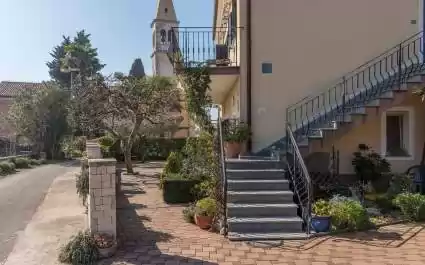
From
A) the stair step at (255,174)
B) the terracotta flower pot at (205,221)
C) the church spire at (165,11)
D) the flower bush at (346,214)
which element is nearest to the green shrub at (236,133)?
the stair step at (255,174)

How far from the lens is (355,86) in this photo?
11.6 metres

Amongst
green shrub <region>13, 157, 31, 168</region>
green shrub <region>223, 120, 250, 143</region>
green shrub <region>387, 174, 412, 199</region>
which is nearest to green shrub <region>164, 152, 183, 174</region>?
green shrub <region>223, 120, 250, 143</region>

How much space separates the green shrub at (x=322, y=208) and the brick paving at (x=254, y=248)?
0.56 meters

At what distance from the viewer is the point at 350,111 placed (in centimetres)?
1063

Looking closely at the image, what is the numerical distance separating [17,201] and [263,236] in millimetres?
8025

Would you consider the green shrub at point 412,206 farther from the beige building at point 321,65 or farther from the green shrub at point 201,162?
the green shrub at point 201,162

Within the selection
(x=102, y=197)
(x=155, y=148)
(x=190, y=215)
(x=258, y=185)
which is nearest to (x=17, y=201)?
(x=190, y=215)

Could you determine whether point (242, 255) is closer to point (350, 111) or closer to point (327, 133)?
point (327, 133)

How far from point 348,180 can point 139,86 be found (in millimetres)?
8770

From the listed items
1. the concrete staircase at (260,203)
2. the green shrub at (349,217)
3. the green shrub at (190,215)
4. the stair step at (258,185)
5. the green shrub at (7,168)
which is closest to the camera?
the concrete staircase at (260,203)

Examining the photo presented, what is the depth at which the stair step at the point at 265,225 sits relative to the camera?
789 cm

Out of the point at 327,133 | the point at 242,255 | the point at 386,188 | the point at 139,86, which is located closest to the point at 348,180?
the point at 386,188

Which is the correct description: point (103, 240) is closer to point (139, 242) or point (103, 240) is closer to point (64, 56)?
point (139, 242)

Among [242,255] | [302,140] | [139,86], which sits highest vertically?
[139,86]
